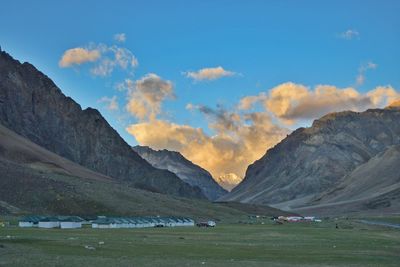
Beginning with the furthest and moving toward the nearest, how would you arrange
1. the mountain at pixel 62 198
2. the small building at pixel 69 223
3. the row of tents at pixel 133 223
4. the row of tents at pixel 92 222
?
the mountain at pixel 62 198 → the row of tents at pixel 133 223 → the row of tents at pixel 92 222 → the small building at pixel 69 223

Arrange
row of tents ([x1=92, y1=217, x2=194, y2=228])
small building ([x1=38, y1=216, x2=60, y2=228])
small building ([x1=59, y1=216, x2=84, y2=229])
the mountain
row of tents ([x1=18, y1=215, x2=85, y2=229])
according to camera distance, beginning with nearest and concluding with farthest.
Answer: row of tents ([x1=18, y1=215, x2=85, y2=229])
small building ([x1=59, y1=216, x2=84, y2=229])
small building ([x1=38, y1=216, x2=60, y2=228])
row of tents ([x1=92, y1=217, x2=194, y2=228])
the mountain

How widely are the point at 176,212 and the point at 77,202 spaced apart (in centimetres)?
3791

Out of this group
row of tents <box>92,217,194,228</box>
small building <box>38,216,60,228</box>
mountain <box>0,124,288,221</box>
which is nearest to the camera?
small building <box>38,216,60,228</box>

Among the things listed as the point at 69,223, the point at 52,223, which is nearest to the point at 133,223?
the point at 69,223

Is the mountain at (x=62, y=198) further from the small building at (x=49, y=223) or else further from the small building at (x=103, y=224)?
the small building at (x=49, y=223)

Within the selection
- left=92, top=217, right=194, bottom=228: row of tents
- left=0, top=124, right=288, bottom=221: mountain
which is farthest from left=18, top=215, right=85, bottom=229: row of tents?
left=0, top=124, right=288, bottom=221: mountain

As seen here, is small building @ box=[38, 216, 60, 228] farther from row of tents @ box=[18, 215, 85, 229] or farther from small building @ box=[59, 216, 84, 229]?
small building @ box=[59, 216, 84, 229]

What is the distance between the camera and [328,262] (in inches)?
1908

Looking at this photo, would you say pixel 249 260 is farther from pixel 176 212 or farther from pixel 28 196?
pixel 176 212

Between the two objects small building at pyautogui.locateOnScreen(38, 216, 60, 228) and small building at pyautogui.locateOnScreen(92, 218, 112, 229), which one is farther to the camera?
small building at pyautogui.locateOnScreen(92, 218, 112, 229)

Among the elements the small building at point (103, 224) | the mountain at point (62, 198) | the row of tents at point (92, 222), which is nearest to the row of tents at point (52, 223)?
the row of tents at point (92, 222)

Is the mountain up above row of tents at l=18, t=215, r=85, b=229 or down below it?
above

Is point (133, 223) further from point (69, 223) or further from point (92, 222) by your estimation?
point (69, 223)

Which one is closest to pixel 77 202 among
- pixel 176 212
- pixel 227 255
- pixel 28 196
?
pixel 28 196
